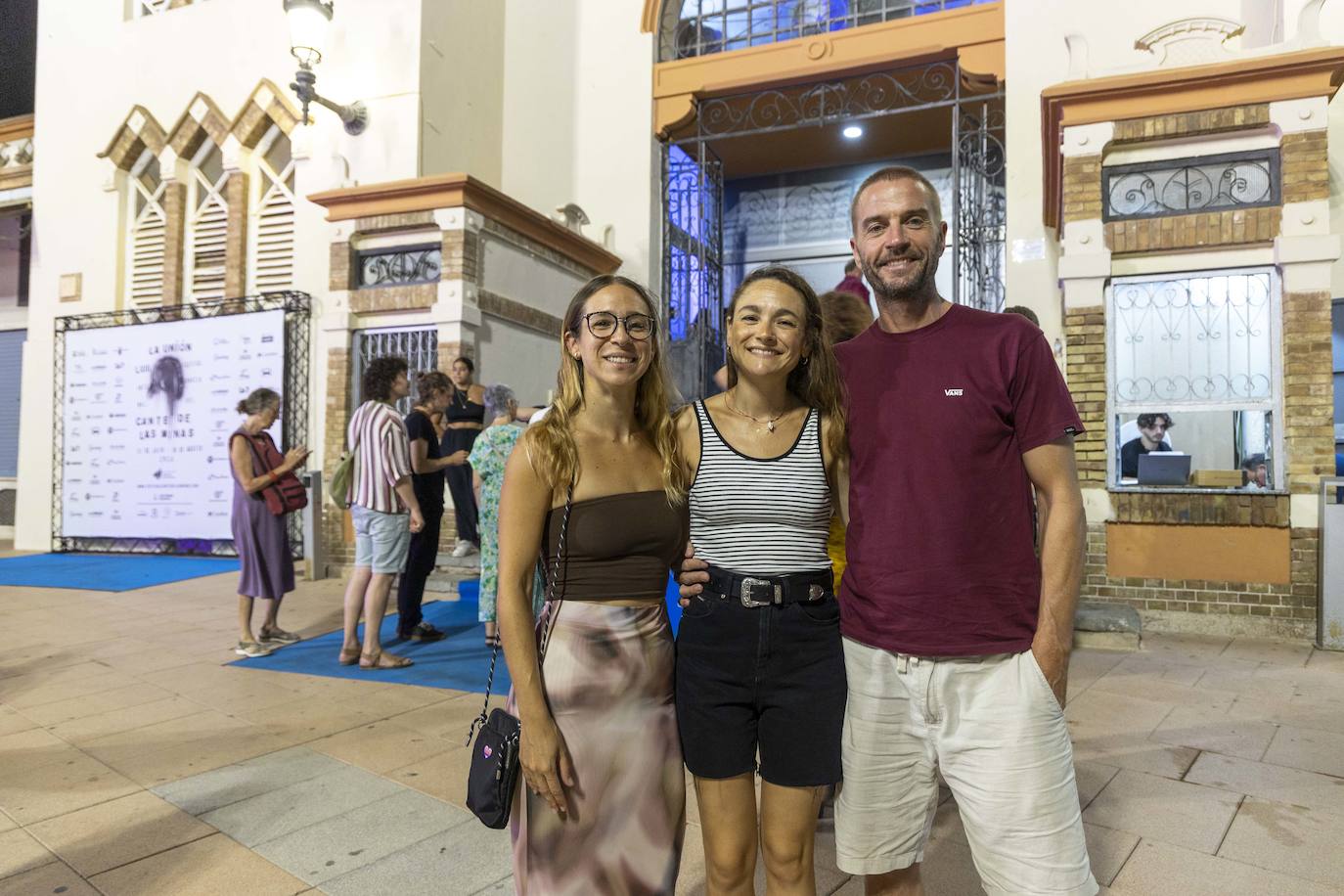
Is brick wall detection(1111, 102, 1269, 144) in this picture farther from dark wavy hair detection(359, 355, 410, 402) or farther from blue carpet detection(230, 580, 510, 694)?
blue carpet detection(230, 580, 510, 694)

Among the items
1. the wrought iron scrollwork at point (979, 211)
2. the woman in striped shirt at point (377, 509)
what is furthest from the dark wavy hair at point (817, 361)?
the wrought iron scrollwork at point (979, 211)

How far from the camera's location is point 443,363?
27.2 ft

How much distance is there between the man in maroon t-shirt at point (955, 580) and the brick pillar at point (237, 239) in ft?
34.1

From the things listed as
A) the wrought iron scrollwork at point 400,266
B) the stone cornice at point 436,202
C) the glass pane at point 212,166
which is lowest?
the wrought iron scrollwork at point 400,266

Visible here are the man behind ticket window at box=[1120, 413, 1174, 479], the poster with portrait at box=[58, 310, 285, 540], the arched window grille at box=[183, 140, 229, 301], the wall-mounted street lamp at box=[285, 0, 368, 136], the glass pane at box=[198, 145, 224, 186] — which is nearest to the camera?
the man behind ticket window at box=[1120, 413, 1174, 479]

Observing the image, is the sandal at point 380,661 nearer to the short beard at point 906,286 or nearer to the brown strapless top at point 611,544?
the brown strapless top at point 611,544

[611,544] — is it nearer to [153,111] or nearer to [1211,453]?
[1211,453]

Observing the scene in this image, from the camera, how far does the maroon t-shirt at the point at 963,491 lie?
5.62ft

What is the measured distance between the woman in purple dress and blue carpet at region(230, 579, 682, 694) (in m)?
0.29

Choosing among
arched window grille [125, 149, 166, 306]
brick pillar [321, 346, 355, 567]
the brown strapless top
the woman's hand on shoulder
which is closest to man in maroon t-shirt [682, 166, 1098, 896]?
the brown strapless top

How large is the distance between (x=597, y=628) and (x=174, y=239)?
11486mm

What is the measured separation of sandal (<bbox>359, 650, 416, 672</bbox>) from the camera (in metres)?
5.20

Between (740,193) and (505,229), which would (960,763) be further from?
(740,193)

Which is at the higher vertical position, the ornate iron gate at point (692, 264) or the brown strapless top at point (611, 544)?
the ornate iron gate at point (692, 264)
